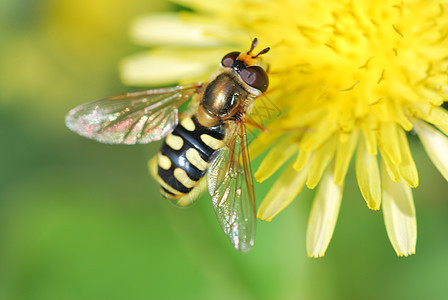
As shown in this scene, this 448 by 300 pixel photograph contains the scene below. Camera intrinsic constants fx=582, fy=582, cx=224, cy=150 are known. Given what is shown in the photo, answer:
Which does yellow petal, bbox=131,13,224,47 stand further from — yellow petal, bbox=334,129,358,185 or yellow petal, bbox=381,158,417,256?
yellow petal, bbox=381,158,417,256

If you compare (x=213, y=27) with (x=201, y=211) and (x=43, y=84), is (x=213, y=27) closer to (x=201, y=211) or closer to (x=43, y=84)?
(x=201, y=211)

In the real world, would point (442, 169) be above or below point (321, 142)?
below

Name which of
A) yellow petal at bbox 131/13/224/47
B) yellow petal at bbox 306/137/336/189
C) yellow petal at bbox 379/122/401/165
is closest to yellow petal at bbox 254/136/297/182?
yellow petal at bbox 306/137/336/189

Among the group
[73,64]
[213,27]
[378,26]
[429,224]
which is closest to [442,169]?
[378,26]

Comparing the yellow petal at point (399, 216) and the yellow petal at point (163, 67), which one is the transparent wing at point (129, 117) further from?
the yellow petal at point (399, 216)

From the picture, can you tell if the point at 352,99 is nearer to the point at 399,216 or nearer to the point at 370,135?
the point at 370,135

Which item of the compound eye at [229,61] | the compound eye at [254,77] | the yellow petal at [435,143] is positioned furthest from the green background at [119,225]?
the compound eye at [229,61]
